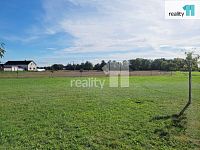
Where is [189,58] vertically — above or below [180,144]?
above

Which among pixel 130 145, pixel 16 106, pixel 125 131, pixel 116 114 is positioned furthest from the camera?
pixel 16 106

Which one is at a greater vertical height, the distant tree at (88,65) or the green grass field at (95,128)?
the distant tree at (88,65)

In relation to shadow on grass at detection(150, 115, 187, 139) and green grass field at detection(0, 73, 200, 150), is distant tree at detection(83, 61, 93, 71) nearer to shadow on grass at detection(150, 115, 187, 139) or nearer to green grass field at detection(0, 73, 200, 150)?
green grass field at detection(0, 73, 200, 150)

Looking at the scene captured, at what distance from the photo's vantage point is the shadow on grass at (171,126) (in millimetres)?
5622

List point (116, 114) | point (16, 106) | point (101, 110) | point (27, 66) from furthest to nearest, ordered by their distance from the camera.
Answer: point (27, 66), point (16, 106), point (101, 110), point (116, 114)

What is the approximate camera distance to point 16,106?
28.9ft

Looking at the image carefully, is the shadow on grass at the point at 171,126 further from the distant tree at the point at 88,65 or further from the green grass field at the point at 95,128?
the distant tree at the point at 88,65

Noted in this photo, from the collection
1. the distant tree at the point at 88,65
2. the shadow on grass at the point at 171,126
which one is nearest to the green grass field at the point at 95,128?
the shadow on grass at the point at 171,126

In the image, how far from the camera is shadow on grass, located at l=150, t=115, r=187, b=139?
562 centimetres

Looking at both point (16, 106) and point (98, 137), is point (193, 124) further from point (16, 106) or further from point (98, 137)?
point (16, 106)

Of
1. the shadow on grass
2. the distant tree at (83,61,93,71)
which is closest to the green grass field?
the shadow on grass

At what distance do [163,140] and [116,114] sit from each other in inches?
97.9

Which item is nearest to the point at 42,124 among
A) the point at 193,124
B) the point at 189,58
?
the point at 193,124

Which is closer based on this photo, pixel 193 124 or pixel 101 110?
pixel 193 124
